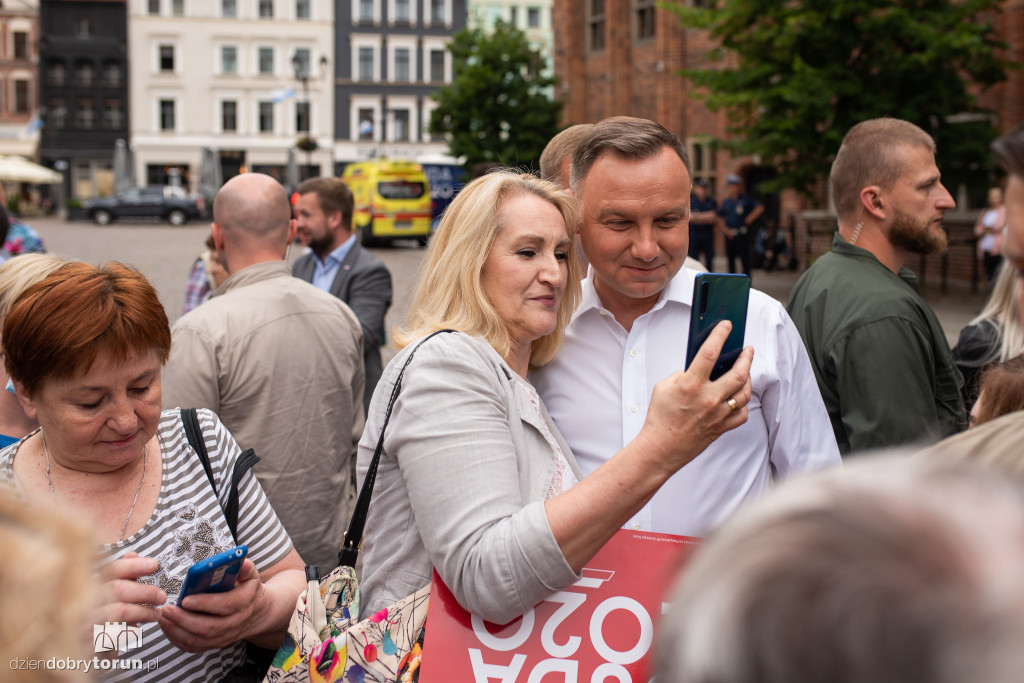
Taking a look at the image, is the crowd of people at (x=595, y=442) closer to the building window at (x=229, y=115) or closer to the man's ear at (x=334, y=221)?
the man's ear at (x=334, y=221)

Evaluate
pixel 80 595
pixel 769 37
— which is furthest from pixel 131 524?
pixel 769 37

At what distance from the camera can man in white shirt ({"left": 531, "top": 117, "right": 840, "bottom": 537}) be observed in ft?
8.17

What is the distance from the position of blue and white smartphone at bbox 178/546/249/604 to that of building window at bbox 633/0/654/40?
83.0 ft

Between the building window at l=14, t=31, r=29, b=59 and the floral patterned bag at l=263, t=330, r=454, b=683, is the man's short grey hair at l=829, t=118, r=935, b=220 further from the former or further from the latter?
the building window at l=14, t=31, r=29, b=59

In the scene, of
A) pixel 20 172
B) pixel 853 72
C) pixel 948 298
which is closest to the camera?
pixel 853 72

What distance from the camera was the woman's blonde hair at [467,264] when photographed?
220 cm

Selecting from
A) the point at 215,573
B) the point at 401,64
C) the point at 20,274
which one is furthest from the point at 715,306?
the point at 401,64

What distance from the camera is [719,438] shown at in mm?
2533

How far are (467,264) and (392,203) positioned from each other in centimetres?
2837

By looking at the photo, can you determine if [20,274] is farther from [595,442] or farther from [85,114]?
[85,114]

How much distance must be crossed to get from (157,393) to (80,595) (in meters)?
1.50

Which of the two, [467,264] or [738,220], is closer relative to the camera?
[467,264]

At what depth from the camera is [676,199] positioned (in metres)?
2.63

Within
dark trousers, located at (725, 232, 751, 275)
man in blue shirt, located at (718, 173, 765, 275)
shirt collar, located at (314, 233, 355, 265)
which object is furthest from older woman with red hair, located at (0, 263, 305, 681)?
dark trousers, located at (725, 232, 751, 275)
